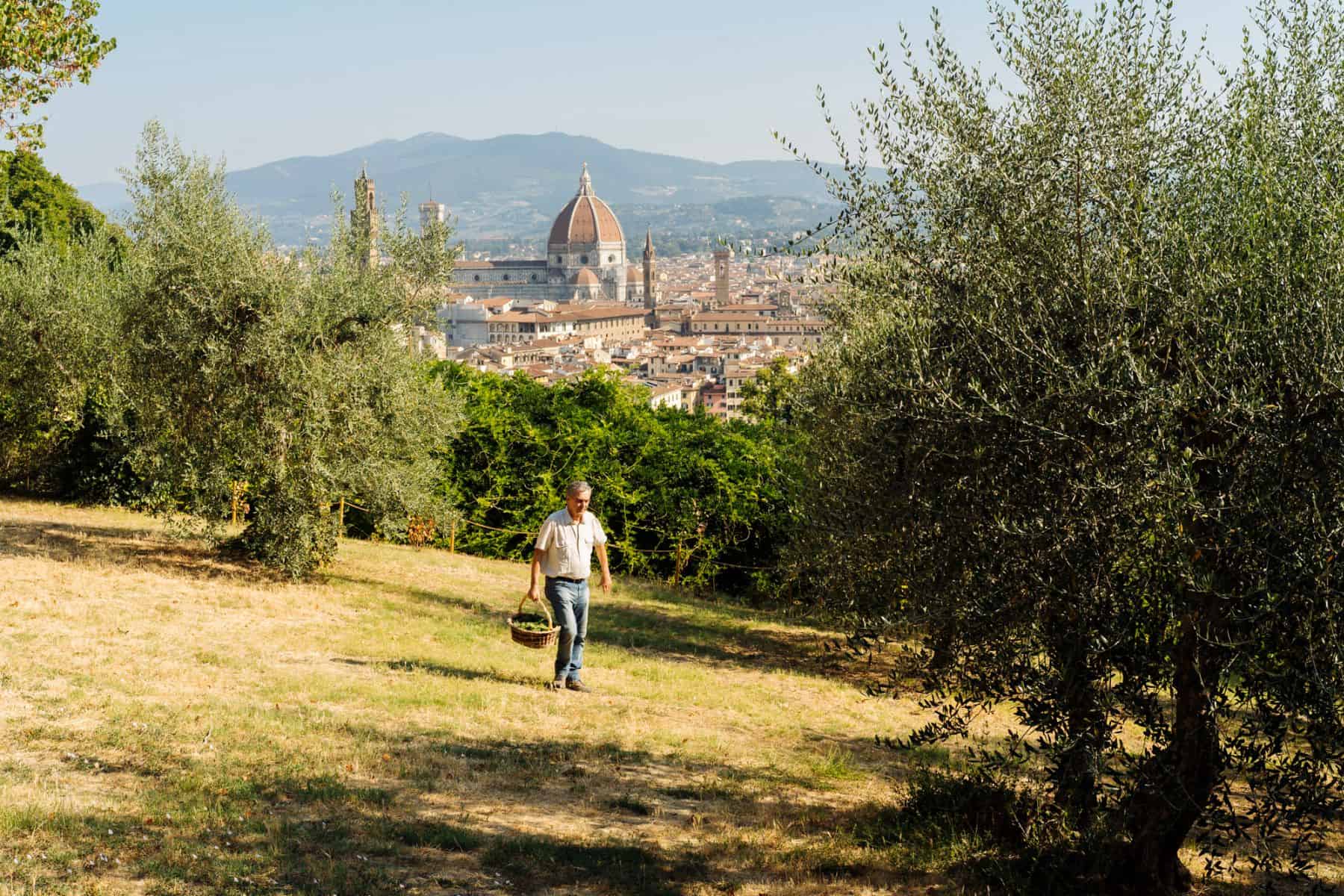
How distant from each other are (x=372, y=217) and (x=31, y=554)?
596cm

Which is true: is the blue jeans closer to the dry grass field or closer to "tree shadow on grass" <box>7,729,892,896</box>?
the dry grass field

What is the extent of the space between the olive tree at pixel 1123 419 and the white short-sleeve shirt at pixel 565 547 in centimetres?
319

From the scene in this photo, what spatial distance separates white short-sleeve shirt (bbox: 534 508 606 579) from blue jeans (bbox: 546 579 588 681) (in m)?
0.12

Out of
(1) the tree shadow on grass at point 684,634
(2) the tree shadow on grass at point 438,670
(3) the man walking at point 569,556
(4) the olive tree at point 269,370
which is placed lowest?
(1) the tree shadow on grass at point 684,634

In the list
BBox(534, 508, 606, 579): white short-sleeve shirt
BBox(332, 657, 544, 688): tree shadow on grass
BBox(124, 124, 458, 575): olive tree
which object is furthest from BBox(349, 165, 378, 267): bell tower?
BBox(534, 508, 606, 579): white short-sleeve shirt

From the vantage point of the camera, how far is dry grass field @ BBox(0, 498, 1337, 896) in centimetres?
604

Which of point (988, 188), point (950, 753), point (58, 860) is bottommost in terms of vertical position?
point (950, 753)

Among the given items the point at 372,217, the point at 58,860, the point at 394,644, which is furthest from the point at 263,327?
the point at 58,860

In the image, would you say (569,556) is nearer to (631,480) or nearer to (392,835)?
(392,835)

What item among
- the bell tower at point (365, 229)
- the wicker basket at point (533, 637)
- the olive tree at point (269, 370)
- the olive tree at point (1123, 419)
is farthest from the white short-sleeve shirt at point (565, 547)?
the bell tower at point (365, 229)

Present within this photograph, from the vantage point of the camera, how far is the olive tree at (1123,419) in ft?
15.5

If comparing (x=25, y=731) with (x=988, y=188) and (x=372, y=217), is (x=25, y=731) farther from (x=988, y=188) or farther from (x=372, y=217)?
(x=372, y=217)

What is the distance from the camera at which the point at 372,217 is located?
15023 millimetres

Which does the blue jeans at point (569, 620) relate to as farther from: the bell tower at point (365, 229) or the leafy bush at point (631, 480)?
the leafy bush at point (631, 480)
